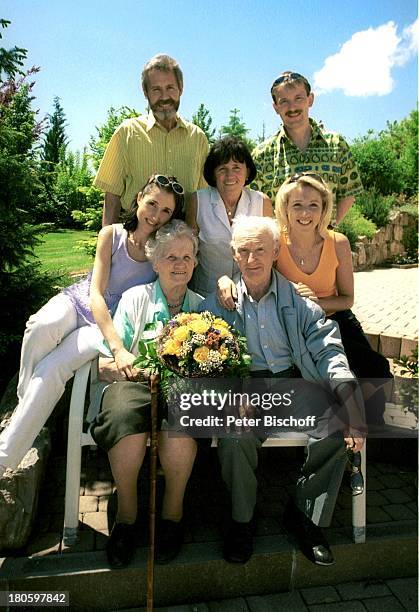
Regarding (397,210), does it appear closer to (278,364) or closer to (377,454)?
(377,454)

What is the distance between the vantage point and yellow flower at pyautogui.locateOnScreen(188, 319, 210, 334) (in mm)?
2322

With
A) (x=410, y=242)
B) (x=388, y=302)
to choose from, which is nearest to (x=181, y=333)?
(x=388, y=302)

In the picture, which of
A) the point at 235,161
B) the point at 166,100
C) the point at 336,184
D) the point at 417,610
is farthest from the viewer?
the point at 336,184

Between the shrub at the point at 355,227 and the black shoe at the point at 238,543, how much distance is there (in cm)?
855

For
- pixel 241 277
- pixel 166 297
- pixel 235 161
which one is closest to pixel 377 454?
pixel 241 277

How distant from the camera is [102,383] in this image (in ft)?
8.71

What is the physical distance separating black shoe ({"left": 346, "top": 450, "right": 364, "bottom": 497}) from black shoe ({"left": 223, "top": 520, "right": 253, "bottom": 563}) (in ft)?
1.75

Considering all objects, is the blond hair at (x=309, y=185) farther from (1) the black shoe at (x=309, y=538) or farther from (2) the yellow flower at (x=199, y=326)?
(1) the black shoe at (x=309, y=538)

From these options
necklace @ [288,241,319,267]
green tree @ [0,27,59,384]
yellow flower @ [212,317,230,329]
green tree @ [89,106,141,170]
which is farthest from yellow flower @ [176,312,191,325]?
green tree @ [89,106,141,170]

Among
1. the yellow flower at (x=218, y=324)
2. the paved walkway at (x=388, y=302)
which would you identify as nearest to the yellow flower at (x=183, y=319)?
the yellow flower at (x=218, y=324)

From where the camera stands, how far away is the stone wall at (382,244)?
10.5 metres

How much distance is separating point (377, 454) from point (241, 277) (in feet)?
5.38

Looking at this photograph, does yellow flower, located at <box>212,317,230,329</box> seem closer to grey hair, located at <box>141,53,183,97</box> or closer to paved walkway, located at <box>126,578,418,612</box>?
paved walkway, located at <box>126,578,418,612</box>

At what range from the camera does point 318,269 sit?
2990mm
